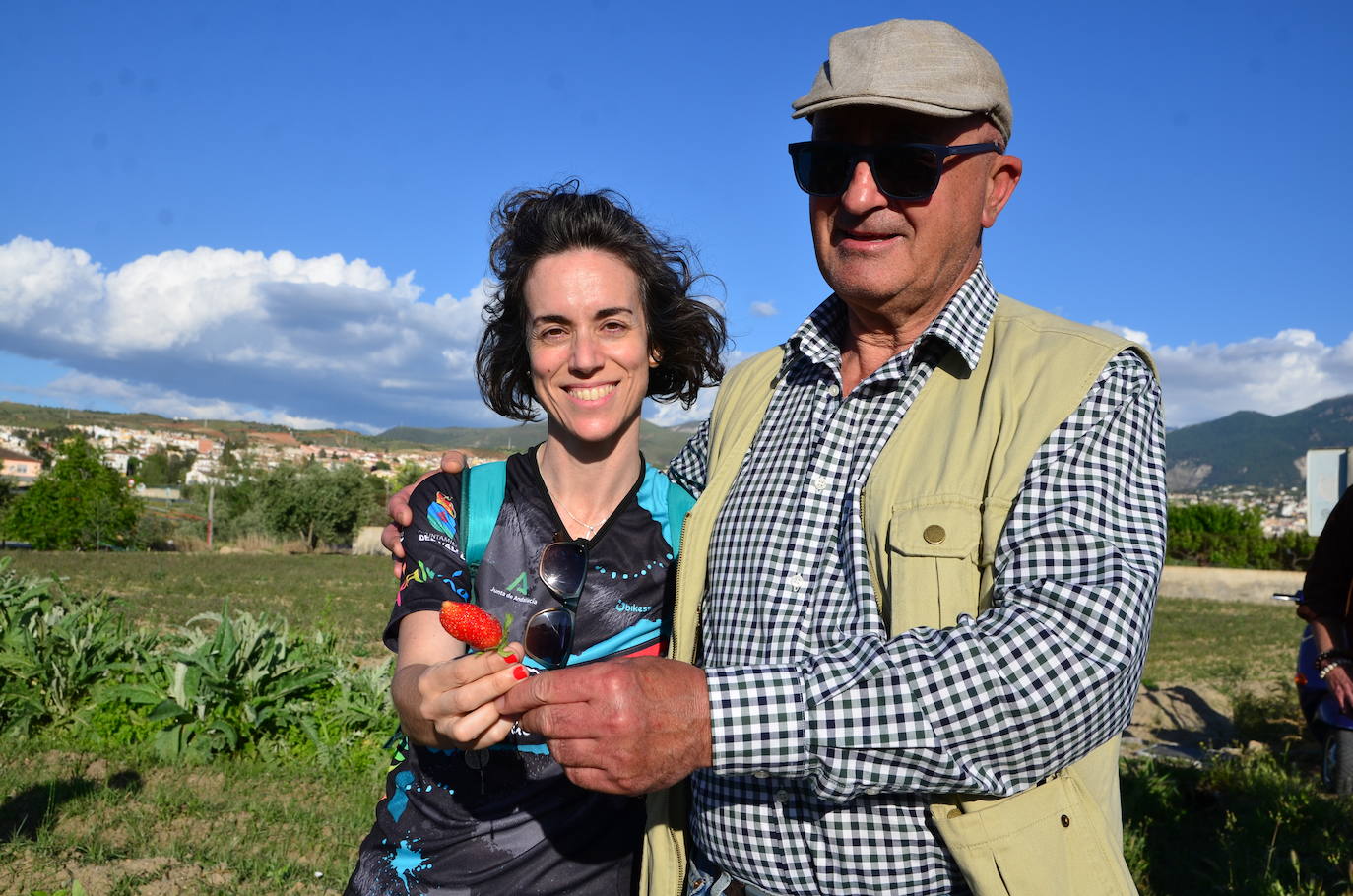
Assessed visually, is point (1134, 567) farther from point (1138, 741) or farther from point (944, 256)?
point (1138, 741)

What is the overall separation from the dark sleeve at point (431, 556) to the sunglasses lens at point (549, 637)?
189 mm

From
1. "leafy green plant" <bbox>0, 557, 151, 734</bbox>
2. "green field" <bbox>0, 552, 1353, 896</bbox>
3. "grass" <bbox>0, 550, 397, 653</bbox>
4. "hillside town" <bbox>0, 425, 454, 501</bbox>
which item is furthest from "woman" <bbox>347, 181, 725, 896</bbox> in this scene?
"hillside town" <bbox>0, 425, 454, 501</bbox>

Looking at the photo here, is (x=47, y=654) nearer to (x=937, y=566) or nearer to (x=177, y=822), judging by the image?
(x=177, y=822)

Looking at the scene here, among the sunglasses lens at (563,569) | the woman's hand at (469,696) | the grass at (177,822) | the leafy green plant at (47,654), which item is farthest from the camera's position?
the leafy green plant at (47,654)

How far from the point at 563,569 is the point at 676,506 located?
1.38ft

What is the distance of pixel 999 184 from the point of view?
7.59 ft

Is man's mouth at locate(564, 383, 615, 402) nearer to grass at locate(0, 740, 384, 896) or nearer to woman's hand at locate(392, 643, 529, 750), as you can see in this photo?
woman's hand at locate(392, 643, 529, 750)

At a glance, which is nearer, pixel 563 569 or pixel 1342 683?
pixel 563 569

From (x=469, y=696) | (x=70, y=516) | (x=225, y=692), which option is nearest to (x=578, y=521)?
(x=469, y=696)

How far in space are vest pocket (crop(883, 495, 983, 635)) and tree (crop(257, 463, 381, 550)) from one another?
2222 inches

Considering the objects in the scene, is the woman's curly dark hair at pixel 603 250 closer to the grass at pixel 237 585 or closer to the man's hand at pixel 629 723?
the man's hand at pixel 629 723

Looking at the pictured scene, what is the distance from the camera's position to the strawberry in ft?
6.13

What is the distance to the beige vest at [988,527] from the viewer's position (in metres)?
1.67

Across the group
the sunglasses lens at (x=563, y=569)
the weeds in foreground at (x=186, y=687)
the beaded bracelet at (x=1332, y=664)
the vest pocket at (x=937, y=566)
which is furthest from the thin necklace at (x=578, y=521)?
the weeds in foreground at (x=186, y=687)
